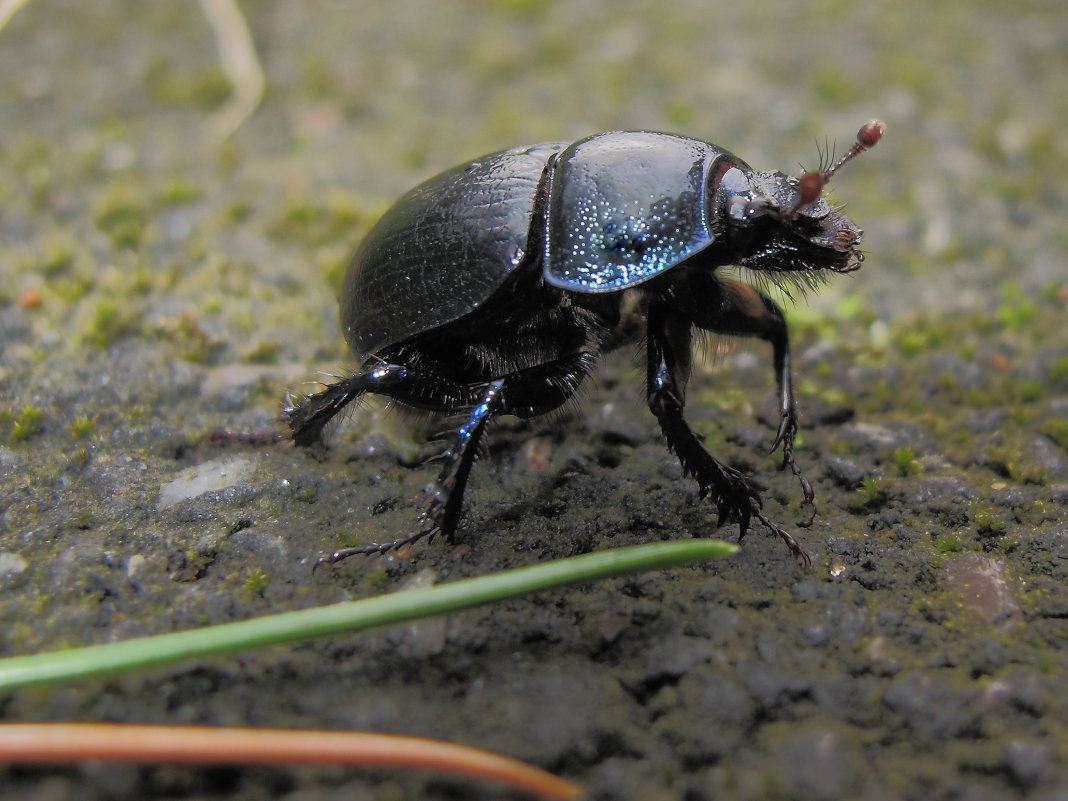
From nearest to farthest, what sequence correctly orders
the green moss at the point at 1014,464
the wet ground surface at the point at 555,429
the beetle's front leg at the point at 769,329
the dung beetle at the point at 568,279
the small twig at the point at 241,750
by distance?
the small twig at the point at 241,750, the wet ground surface at the point at 555,429, the dung beetle at the point at 568,279, the green moss at the point at 1014,464, the beetle's front leg at the point at 769,329

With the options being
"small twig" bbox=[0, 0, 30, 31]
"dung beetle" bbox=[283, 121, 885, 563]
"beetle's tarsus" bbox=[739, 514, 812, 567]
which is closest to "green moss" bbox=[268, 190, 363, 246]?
"dung beetle" bbox=[283, 121, 885, 563]

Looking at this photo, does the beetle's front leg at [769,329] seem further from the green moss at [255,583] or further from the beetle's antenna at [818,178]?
the green moss at [255,583]

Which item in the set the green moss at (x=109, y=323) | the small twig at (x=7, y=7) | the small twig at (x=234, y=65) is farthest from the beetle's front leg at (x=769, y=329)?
the small twig at (x=7, y=7)

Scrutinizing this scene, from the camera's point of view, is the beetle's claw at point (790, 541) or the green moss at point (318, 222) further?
the green moss at point (318, 222)

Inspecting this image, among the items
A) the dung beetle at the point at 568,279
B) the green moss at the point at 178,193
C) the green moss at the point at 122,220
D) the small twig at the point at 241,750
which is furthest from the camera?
the green moss at the point at 178,193

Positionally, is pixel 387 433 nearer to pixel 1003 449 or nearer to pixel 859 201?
pixel 1003 449

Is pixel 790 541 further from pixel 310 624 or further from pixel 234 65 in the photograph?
pixel 234 65
